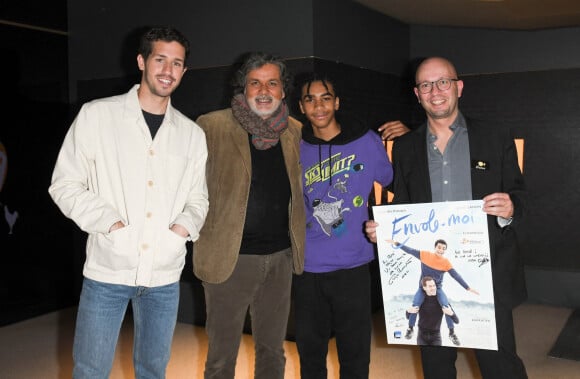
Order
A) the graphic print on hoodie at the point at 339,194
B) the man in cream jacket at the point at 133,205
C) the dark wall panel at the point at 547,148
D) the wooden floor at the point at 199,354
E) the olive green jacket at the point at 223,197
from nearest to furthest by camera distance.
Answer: the man in cream jacket at the point at 133,205
the olive green jacket at the point at 223,197
the graphic print on hoodie at the point at 339,194
the wooden floor at the point at 199,354
the dark wall panel at the point at 547,148

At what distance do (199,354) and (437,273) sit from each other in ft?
7.86

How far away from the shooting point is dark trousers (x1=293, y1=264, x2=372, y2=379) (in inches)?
103

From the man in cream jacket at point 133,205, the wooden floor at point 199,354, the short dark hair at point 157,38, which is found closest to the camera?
the man in cream jacket at point 133,205

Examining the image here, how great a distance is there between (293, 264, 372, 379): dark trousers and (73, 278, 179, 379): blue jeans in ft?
2.17

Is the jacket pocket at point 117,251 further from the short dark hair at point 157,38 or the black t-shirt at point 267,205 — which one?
the short dark hair at point 157,38

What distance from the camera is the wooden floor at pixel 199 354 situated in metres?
3.76

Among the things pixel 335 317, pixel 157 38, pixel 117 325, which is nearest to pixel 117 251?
pixel 117 325

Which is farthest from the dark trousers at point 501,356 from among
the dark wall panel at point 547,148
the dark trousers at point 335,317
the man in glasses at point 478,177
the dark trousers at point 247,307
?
the dark wall panel at point 547,148

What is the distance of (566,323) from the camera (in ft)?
15.9

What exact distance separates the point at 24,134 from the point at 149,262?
350cm

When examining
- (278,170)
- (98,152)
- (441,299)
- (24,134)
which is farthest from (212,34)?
(441,299)

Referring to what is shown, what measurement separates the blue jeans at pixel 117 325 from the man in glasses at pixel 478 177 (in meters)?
0.84

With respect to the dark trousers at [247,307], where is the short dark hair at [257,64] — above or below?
above

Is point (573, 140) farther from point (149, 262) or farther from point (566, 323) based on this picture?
point (149, 262)
